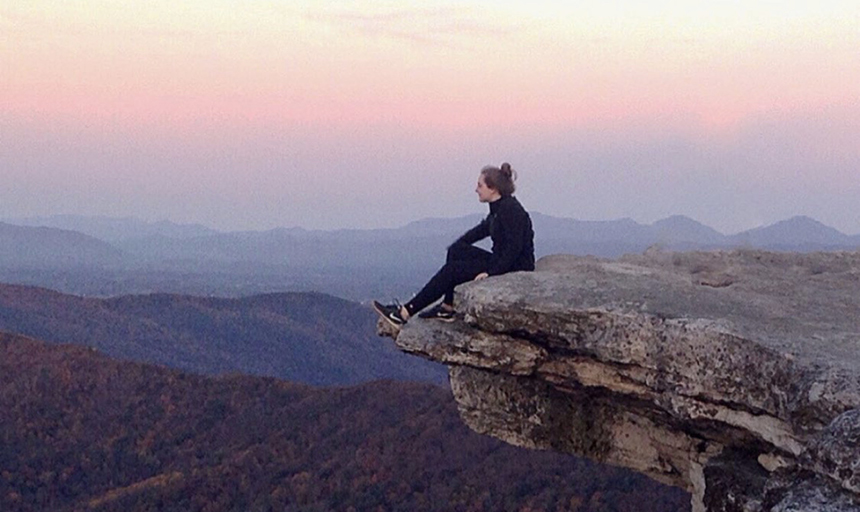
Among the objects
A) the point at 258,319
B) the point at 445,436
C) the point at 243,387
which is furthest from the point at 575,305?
the point at 258,319

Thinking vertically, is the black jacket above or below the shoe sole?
above

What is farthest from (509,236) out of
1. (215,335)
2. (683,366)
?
(215,335)

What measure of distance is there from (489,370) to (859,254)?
7977mm

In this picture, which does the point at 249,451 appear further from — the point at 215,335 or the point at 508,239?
the point at 215,335

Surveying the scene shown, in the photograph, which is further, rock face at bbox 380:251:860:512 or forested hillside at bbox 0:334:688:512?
forested hillside at bbox 0:334:688:512

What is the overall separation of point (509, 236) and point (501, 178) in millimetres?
874

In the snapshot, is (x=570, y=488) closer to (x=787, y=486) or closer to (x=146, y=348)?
(x=787, y=486)

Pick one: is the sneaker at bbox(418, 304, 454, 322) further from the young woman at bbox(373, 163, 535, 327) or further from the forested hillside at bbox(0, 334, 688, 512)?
the forested hillside at bbox(0, 334, 688, 512)

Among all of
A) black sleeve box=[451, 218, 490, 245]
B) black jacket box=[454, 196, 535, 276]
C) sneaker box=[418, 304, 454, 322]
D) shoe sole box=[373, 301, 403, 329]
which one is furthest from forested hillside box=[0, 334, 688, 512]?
black jacket box=[454, 196, 535, 276]

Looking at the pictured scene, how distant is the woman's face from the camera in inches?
507

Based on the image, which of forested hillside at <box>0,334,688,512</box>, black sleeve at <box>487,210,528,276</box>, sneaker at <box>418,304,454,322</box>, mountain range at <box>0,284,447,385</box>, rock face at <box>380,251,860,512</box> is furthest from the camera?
mountain range at <box>0,284,447,385</box>

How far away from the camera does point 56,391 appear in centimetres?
6059

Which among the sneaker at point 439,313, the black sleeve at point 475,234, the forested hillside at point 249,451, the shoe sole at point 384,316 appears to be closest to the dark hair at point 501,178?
the black sleeve at point 475,234

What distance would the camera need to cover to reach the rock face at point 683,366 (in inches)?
350
